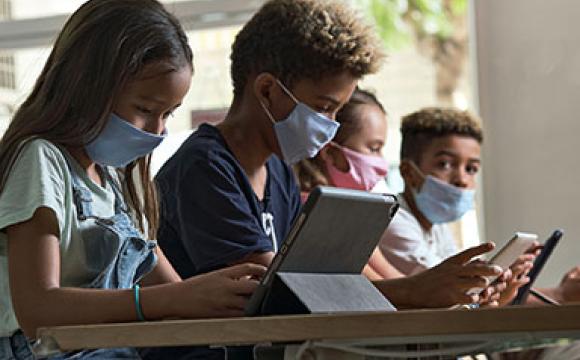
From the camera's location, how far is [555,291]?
3350 mm

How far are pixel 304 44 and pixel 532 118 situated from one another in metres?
1.83

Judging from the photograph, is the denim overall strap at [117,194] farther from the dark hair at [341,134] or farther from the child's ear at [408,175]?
the child's ear at [408,175]

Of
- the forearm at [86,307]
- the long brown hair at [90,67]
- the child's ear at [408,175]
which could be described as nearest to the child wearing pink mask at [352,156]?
the child's ear at [408,175]

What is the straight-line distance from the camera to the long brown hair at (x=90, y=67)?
1.93 m

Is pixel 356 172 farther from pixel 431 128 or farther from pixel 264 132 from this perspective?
pixel 264 132

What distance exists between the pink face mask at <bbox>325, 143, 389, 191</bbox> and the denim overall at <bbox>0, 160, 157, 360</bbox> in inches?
60.2

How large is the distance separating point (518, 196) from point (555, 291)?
33.9 inches

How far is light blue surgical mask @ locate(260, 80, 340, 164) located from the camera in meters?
2.46

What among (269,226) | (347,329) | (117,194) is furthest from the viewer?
(269,226)


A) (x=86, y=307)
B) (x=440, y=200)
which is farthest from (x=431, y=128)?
(x=86, y=307)

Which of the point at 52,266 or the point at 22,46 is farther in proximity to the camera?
the point at 22,46

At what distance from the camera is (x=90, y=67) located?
1952 mm

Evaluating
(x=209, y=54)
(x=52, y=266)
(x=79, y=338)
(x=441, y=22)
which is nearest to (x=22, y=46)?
(x=209, y=54)

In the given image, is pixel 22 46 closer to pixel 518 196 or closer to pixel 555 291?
pixel 518 196
